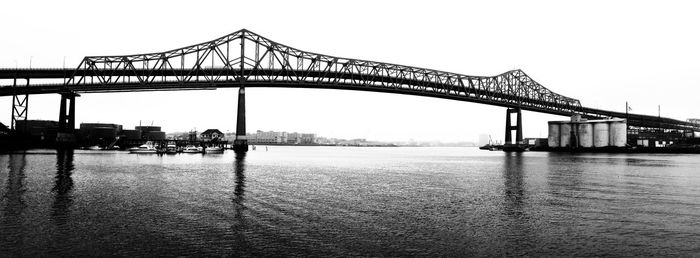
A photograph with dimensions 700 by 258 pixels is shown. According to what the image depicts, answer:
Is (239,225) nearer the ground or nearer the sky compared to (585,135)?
nearer the ground

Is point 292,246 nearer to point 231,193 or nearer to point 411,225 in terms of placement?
point 411,225

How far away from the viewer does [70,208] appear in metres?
19.2

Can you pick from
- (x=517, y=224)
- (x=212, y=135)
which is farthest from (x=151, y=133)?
(x=517, y=224)

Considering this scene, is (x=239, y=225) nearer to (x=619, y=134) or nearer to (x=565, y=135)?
(x=619, y=134)

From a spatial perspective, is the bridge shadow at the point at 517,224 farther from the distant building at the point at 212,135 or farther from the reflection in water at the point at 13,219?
the distant building at the point at 212,135

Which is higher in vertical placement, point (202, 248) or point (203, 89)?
point (203, 89)

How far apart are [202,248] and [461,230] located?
26.9ft

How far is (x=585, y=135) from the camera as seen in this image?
124m

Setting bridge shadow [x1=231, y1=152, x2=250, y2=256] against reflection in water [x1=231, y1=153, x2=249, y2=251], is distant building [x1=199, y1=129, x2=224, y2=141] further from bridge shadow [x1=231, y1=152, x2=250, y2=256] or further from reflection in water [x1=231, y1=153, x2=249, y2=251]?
bridge shadow [x1=231, y1=152, x2=250, y2=256]

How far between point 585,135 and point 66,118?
124249 millimetres

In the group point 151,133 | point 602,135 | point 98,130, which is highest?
point 98,130

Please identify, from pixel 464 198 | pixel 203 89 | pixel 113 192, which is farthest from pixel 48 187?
pixel 203 89

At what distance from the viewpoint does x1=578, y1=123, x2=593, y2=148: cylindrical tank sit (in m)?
124

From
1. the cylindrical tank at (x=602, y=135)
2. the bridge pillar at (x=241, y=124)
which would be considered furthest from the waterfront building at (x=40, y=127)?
the cylindrical tank at (x=602, y=135)
